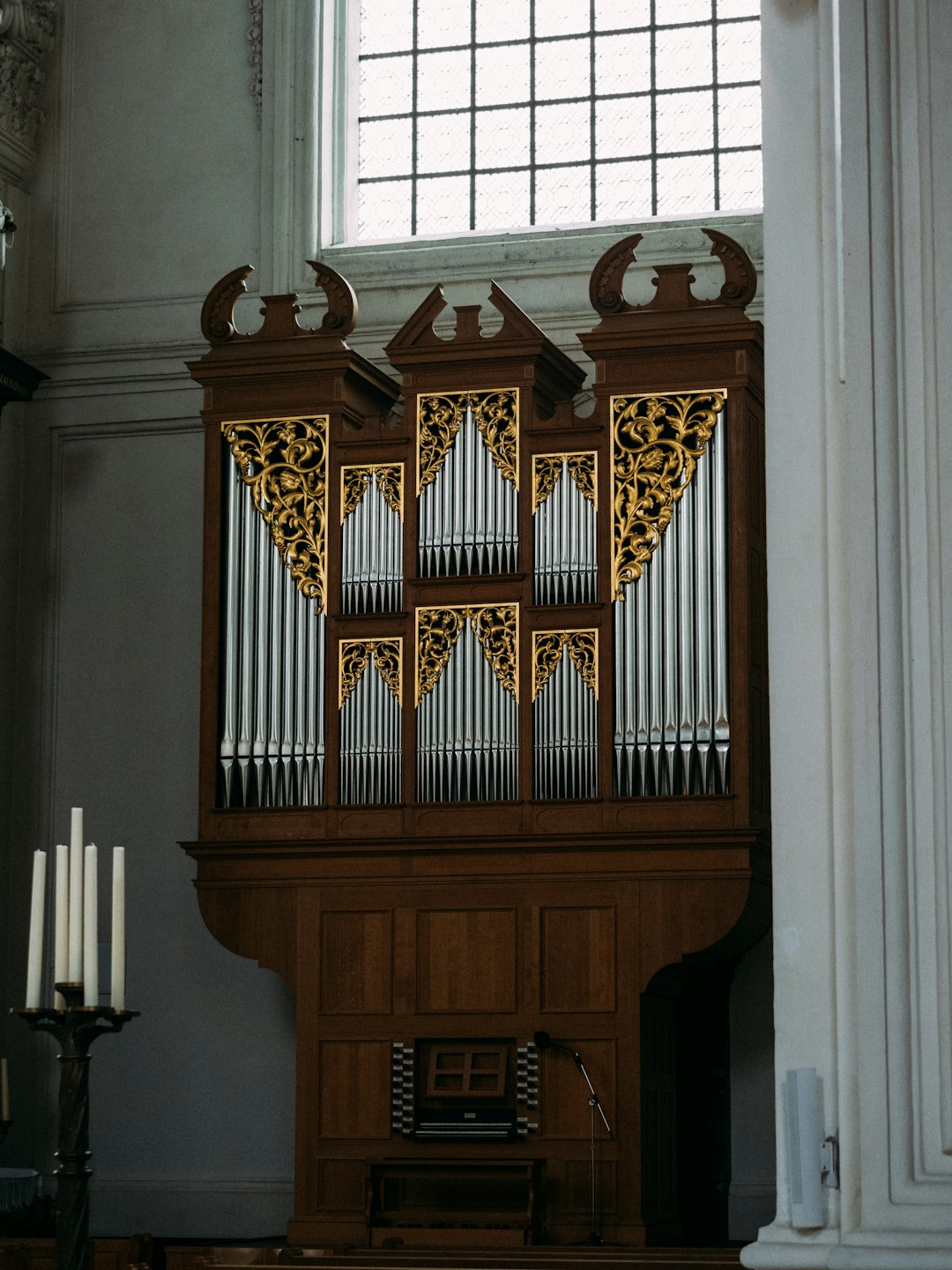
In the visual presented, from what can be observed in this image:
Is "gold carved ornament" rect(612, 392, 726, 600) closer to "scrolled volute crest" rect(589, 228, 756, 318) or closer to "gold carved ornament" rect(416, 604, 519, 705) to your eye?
"scrolled volute crest" rect(589, 228, 756, 318)

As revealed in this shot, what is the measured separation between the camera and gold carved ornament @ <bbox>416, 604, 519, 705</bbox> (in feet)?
30.7

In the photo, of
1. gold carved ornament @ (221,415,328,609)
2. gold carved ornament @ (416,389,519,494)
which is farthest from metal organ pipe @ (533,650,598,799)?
gold carved ornament @ (221,415,328,609)

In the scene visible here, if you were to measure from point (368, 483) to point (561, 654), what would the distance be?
1.26 m

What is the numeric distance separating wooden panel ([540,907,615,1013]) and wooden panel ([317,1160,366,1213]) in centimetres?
112

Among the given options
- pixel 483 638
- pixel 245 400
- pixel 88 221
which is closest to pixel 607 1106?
pixel 483 638

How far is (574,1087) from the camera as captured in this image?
8844 mm

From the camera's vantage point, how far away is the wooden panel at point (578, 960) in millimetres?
8938

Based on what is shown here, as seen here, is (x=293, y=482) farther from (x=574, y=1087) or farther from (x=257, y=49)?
(x=574, y=1087)

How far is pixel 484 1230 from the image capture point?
8.60m

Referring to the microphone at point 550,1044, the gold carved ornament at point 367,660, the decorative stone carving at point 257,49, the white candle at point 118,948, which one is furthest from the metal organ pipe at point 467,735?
the white candle at point 118,948

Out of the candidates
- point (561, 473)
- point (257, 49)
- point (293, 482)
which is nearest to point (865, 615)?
point (561, 473)

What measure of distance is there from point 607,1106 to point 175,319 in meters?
4.99

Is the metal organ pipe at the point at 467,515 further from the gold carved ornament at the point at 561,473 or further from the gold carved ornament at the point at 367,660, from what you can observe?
the gold carved ornament at the point at 367,660

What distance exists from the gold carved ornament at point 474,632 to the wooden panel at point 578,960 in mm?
1054
